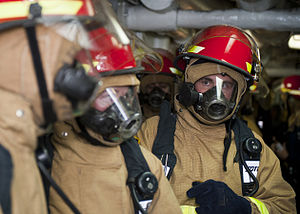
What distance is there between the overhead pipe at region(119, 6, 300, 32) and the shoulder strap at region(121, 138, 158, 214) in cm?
181

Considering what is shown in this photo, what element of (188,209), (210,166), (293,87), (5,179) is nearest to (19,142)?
(5,179)

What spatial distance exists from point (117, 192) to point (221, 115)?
Result: 1.07 m

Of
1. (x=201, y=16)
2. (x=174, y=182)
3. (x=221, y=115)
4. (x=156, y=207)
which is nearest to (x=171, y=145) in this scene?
(x=174, y=182)

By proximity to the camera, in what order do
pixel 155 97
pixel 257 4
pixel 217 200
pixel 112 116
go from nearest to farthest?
1. pixel 112 116
2. pixel 217 200
3. pixel 257 4
4. pixel 155 97

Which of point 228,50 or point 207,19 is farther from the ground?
point 207,19

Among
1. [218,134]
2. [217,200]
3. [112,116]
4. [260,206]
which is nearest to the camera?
[112,116]

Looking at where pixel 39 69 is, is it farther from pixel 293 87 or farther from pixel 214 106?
pixel 293 87

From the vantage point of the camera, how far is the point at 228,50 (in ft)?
8.55

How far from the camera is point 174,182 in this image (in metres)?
2.39

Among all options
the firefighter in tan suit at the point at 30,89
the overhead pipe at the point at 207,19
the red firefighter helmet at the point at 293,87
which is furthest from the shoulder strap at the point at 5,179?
the red firefighter helmet at the point at 293,87

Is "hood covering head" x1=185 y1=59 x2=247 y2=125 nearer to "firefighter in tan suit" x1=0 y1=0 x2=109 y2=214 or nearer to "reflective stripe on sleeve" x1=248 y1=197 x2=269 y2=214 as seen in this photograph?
"reflective stripe on sleeve" x1=248 y1=197 x2=269 y2=214

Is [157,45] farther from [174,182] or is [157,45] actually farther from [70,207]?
[70,207]

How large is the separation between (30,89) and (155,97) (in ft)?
9.58

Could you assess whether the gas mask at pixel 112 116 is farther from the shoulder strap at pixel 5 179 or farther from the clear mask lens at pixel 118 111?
the shoulder strap at pixel 5 179
